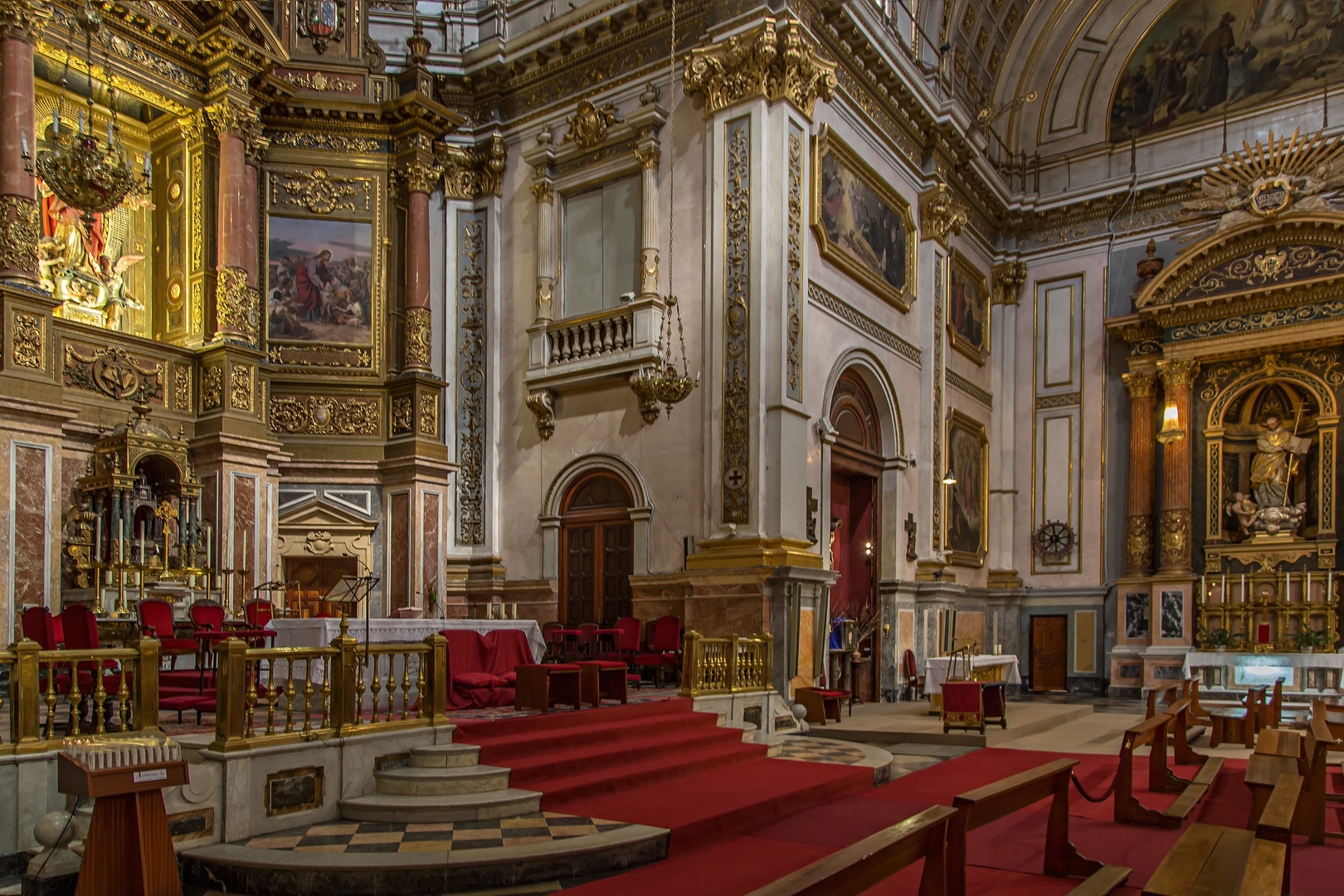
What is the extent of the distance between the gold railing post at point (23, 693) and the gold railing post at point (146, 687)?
0.45 m

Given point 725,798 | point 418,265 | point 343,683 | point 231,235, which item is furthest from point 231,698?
point 418,265

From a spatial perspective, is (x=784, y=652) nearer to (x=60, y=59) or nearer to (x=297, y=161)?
(x=297, y=161)

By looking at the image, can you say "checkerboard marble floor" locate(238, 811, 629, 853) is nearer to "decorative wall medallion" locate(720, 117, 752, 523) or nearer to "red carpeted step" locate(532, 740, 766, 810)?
"red carpeted step" locate(532, 740, 766, 810)

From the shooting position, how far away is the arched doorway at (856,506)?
1399 cm

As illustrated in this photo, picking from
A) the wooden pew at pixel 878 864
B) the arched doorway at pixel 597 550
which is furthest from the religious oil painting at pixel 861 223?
the wooden pew at pixel 878 864

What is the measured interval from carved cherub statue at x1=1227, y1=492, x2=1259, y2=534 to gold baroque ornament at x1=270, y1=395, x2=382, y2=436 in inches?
539

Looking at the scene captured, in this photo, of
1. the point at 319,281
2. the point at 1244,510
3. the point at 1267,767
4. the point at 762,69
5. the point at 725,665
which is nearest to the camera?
the point at 1267,767

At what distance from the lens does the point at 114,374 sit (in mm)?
11508

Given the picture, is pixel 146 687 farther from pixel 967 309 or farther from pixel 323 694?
pixel 967 309

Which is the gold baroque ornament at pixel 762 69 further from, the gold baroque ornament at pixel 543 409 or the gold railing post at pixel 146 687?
the gold railing post at pixel 146 687

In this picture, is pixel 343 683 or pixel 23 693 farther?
pixel 343 683

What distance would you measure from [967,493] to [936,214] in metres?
4.92

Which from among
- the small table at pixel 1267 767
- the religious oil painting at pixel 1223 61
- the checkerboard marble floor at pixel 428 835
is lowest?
the checkerboard marble floor at pixel 428 835

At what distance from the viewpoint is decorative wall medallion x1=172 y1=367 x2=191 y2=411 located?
1222 cm
